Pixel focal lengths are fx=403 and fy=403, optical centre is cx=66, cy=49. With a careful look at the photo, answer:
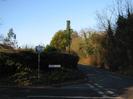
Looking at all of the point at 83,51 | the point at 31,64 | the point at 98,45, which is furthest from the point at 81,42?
the point at 31,64

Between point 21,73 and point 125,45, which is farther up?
point 125,45

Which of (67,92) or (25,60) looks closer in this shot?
(67,92)

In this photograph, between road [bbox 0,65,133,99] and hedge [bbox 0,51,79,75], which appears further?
hedge [bbox 0,51,79,75]

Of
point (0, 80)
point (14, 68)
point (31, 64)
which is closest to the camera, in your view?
point (0, 80)

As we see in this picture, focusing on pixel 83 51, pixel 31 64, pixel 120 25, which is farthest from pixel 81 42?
pixel 31 64

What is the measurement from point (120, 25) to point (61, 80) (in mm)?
34104

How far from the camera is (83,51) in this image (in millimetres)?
108812

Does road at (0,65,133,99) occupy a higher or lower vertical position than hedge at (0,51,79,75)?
lower

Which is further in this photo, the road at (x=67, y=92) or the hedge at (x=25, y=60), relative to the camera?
the hedge at (x=25, y=60)

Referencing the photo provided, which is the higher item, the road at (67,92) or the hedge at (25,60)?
the hedge at (25,60)

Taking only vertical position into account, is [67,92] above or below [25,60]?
below

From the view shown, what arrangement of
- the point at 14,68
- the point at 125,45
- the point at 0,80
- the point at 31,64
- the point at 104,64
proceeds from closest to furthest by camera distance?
the point at 0,80 → the point at 14,68 → the point at 31,64 → the point at 125,45 → the point at 104,64

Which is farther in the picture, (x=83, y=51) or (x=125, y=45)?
(x=83, y=51)

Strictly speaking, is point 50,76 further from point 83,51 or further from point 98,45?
point 83,51
